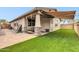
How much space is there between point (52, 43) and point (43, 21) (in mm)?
260

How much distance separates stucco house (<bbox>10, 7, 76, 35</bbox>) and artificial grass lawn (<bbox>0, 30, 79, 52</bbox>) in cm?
7

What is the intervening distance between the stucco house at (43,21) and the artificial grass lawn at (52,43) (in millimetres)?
74

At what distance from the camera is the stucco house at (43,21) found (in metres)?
2.20

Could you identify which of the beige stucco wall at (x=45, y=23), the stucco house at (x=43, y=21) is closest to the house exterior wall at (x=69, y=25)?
the stucco house at (x=43, y=21)

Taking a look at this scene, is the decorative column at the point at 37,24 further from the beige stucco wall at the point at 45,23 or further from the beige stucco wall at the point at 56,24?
the beige stucco wall at the point at 56,24

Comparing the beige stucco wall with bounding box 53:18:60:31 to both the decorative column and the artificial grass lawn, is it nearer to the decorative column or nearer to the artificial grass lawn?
the artificial grass lawn

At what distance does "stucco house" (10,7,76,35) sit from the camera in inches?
86.5

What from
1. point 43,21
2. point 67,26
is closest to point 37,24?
point 43,21

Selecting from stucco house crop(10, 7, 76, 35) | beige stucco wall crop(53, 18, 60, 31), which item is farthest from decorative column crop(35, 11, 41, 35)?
beige stucco wall crop(53, 18, 60, 31)

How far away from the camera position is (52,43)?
2.16 meters

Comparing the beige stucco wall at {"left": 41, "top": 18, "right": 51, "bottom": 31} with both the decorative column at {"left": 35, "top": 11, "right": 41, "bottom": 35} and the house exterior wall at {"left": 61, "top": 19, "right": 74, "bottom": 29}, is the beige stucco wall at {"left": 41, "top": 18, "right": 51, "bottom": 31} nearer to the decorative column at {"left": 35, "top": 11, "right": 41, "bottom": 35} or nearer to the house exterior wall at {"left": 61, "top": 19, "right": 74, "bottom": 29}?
the decorative column at {"left": 35, "top": 11, "right": 41, "bottom": 35}

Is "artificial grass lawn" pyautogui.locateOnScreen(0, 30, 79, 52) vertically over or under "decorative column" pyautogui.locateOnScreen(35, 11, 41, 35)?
under

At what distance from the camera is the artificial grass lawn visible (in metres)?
2.13

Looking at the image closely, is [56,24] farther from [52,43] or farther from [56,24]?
[52,43]
